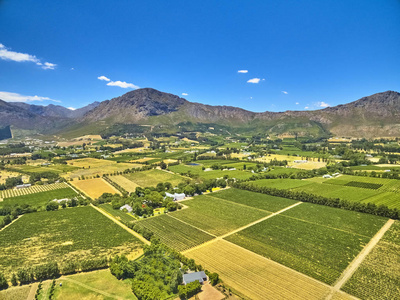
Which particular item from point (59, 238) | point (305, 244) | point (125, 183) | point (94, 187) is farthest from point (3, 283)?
point (125, 183)

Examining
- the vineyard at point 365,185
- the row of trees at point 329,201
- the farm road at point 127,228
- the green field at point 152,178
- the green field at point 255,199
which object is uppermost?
the vineyard at point 365,185

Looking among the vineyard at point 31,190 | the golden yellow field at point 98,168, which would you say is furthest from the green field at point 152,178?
the vineyard at point 31,190

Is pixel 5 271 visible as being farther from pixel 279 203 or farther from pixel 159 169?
pixel 159 169

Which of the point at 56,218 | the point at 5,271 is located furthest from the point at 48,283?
the point at 56,218

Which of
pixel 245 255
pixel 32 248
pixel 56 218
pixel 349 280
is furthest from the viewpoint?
pixel 56 218

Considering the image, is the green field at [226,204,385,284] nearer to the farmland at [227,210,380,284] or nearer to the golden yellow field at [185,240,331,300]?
the farmland at [227,210,380,284]

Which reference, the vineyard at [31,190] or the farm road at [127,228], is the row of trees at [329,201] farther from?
the vineyard at [31,190]
